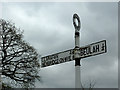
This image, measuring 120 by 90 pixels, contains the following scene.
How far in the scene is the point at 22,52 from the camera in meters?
21.8

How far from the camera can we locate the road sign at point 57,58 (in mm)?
7578

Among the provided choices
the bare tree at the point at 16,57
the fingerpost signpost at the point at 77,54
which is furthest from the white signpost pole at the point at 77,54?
the bare tree at the point at 16,57

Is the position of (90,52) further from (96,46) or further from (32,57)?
(32,57)

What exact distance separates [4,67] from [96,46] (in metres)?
13.9

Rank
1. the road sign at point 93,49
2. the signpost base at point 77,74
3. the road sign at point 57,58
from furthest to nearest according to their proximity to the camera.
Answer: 1. the road sign at point 57,58
2. the signpost base at point 77,74
3. the road sign at point 93,49

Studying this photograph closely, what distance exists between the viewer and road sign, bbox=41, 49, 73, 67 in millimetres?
7578

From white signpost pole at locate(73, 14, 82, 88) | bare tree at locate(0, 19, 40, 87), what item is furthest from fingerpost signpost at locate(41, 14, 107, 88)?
bare tree at locate(0, 19, 40, 87)

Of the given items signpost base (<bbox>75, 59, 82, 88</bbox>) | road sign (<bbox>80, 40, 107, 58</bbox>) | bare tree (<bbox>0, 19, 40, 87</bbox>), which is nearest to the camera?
road sign (<bbox>80, 40, 107, 58</bbox>)

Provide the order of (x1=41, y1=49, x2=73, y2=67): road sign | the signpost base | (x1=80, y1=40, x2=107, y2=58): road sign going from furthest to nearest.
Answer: (x1=41, y1=49, x2=73, y2=67): road sign → the signpost base → (x1=80, y1=40, x2=107, y2=58): road sign

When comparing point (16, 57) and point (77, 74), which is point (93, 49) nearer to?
point (77, 74)

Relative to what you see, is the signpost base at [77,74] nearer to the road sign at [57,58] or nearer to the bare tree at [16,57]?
the road sign at [57,58]

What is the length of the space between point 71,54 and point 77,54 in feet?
0.70

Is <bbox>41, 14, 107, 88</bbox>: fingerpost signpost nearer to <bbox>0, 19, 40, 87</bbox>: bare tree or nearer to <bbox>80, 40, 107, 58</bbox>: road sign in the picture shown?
<bbox>80, 40, 107, 58</bbox>: road sign

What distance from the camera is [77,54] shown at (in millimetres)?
7367
